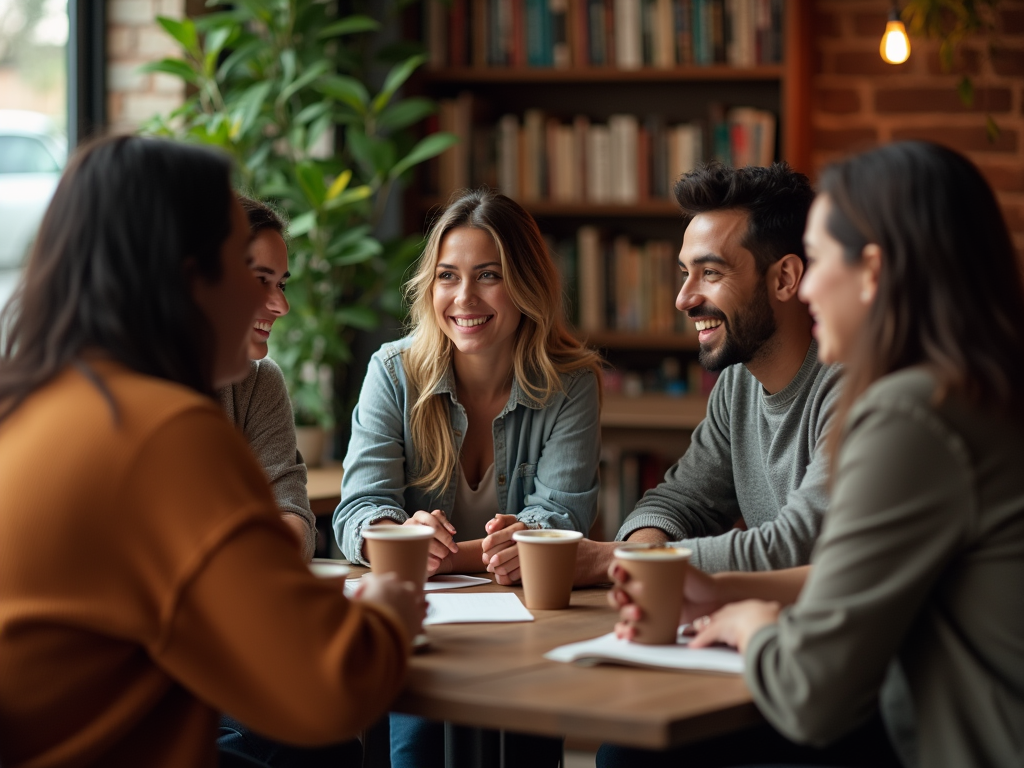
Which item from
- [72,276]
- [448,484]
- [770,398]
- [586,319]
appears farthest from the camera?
[586,319]

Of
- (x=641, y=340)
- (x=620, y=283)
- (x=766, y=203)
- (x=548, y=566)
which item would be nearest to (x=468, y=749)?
(x=548, y=566)

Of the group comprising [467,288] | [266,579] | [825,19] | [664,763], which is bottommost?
[664,763]

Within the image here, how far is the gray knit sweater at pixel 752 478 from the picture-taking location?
1.72 m

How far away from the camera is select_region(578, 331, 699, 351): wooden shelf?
3.89m

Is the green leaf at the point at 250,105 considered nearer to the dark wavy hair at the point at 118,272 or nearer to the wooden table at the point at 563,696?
the dark wavy hair at the point at 118,272

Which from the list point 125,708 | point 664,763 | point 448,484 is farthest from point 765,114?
point 125,708

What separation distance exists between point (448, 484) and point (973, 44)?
8.45 ft

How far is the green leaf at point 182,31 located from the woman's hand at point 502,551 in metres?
1.93

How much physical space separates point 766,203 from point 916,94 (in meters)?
1.99

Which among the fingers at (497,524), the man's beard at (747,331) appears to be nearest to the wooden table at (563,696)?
the fingers at (497,524)

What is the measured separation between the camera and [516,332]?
7.95ft

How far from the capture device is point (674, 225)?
408cm

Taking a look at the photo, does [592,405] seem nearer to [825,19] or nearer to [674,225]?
[674,225]

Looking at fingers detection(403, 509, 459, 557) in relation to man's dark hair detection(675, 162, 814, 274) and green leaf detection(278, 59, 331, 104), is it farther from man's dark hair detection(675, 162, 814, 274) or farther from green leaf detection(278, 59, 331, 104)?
green leaf detection(278, 59, 331, 104)
